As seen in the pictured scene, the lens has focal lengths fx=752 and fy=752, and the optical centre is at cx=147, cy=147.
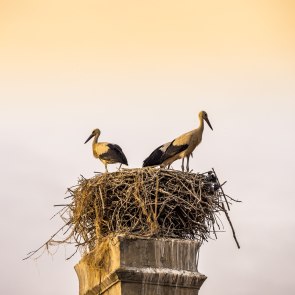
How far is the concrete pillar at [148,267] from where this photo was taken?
22.5 ft

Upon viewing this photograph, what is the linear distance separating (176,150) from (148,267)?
4524 mm

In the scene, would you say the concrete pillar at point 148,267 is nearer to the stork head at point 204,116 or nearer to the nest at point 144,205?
the nest at point 144,205

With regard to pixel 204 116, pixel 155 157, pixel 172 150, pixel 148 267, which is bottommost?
pixel 148 267

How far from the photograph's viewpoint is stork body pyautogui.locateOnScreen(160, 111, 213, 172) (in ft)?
37.0

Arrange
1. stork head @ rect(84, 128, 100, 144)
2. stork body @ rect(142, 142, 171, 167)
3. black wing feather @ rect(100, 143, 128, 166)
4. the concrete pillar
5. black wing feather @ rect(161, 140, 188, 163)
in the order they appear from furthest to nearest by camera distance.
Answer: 1. stork head @ rect(84, 128, 100, 144)
2. black wing feather @ rect(100, 143, 128, 166)
3. black wing feather @ rect(161, 140, 188, 163)
4. stork body @ rect(142, 142, 171, 167)
5. the concrete pillar

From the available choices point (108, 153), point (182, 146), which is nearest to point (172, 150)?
point (182, 146)

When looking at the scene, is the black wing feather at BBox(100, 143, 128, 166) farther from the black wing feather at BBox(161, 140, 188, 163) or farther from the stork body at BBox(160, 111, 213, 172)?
the black wing feather at BBox(161, 140, 188, 163)

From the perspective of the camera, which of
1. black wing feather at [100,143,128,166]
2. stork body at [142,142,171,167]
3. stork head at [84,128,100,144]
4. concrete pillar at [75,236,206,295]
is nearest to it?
concrete pillar at [75,236,206,295]

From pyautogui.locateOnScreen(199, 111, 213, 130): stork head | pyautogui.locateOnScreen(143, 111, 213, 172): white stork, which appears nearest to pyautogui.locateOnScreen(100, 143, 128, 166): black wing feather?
pyautogui.locateOnScreen(143, 111, 213, 172): white stork

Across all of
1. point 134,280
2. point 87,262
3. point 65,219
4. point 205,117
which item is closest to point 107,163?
point 205,117

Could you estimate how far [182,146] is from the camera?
11484 millimetres

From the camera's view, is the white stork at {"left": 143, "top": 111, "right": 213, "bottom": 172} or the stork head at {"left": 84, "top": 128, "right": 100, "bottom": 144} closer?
the white stork at {"left": 143, "top": 111, "right": 213, "bottom": 172}

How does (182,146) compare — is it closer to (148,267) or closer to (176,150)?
(176,150)

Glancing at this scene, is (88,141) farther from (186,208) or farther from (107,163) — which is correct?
(186,208)
